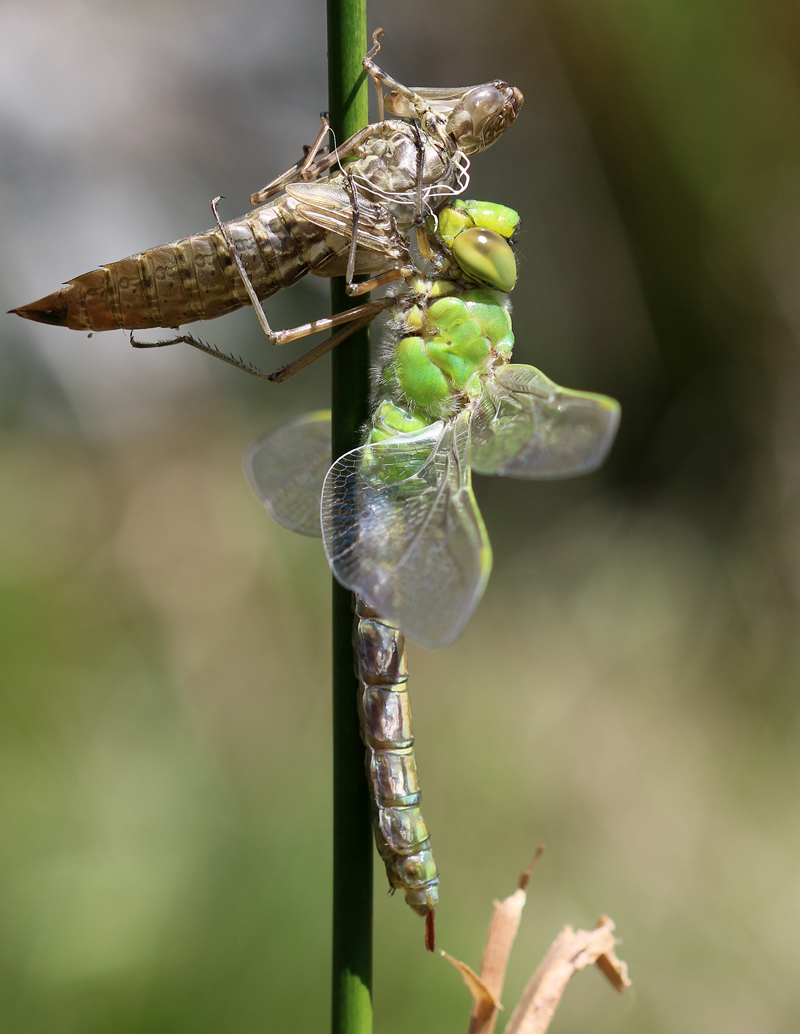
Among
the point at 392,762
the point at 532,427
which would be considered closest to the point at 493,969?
the point at 392,762

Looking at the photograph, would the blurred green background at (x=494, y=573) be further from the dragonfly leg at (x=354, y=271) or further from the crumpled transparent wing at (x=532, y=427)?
the dragonfly leg at (x=354, y=271)

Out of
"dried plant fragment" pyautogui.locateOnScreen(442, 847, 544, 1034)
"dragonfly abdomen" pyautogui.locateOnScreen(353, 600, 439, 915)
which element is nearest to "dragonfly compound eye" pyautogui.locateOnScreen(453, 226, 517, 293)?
"dragonfly abdomen" pyautogui.locateOnScreen(353, 600, 439, 915)

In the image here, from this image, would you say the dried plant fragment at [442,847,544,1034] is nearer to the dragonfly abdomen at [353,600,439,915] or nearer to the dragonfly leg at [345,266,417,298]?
the dragonfly abdomen at [353,600,439,915]

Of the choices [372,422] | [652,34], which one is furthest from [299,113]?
[372,422]

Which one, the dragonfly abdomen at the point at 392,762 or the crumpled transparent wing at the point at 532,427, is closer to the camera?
the dragonfly abdomen at the point at 392,762

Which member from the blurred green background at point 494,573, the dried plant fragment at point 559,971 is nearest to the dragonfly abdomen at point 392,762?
the dried plant fragment at point 559,971

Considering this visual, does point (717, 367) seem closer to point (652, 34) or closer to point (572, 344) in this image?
point (572, 344)
